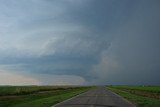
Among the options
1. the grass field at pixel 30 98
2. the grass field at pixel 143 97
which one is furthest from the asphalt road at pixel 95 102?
the grass field at pixel 30 98

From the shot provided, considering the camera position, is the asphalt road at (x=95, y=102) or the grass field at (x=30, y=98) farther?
the grass field at (x=30, y=98)

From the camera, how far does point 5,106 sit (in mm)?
35781

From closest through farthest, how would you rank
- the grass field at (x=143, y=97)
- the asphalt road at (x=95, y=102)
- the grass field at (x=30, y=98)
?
the asphalt road at (x=95, y=102) < the grass field at (x=30, y=98) < the grass field at (x=143, y=97)

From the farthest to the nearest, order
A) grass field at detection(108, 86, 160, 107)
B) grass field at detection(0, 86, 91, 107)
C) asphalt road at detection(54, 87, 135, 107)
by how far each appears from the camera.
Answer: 1. grass field at detection(108, 86, 160, 107)
2. grass field at detection(0, 86, 91, 107)
3. asphalt road at detection(54, 87, 135, 107)

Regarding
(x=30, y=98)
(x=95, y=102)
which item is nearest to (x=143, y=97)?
(x=30, y=98)

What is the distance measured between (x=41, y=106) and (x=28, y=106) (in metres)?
1.75

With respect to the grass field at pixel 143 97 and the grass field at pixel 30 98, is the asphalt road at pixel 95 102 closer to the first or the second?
the grass field at pixel 143 97

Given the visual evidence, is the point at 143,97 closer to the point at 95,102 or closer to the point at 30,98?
the point at 30,98

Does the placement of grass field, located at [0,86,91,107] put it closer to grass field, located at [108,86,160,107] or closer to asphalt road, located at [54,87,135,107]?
asphalt road, located at [54,87,135,107]

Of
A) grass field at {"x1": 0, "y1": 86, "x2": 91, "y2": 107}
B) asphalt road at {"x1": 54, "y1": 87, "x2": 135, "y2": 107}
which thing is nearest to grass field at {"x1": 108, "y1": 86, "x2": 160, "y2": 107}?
asphalt road at {"x1": 54, "y1": 87, "x2": 135, "y2": 107}

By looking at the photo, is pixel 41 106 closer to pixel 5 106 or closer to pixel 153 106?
pixel 5 106

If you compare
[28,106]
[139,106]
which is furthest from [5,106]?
[139,106]

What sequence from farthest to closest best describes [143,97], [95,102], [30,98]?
[143,97] < [30,98] < [95,102]

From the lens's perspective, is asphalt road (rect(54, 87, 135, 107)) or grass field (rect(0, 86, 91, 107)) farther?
grass field (rect(0, 86, 91, 107))
